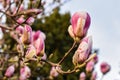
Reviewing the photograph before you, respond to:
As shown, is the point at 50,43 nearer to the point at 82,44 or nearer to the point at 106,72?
the point at 106,72

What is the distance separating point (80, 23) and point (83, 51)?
190 millimetres

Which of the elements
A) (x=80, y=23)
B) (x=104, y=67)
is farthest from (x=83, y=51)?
(x=104, y=67)

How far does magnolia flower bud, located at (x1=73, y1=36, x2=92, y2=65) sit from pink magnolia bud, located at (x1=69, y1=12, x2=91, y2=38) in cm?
6

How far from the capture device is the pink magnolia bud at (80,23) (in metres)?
2.37

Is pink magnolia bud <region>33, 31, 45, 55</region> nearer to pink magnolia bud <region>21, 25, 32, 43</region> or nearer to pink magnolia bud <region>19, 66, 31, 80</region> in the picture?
pink magnolia bud <region>21, 25, 32, 43</region>

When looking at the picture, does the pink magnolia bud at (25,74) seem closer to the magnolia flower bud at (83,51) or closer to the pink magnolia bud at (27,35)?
the pink magnolia bud at (27,35)

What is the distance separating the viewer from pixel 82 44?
247cm

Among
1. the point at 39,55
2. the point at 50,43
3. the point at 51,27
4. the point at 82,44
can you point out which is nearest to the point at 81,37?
the point at 82,44

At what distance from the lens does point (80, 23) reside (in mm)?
2375

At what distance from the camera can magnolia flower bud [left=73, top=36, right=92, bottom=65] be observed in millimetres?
2465

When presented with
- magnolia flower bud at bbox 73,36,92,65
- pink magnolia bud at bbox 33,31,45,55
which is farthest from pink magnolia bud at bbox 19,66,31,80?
magnolia flower bud at bbox 73,36,92,65

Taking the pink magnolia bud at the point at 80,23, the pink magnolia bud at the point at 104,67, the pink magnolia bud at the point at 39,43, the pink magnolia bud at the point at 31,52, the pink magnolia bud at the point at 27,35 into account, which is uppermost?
the pink magnolia bud at the point at 80,23

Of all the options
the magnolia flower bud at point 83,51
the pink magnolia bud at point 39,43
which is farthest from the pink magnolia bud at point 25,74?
the magnolia flower bud at point 83,51

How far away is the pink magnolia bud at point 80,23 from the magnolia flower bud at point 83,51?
6 cm
